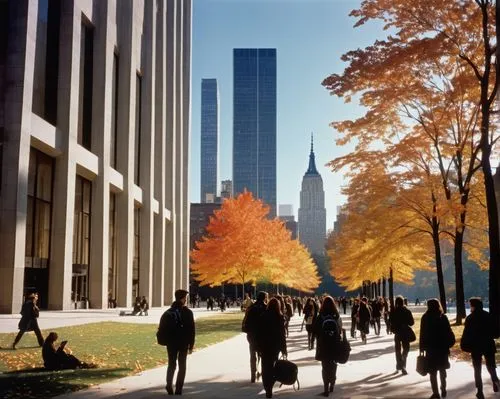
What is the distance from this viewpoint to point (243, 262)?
50.4m

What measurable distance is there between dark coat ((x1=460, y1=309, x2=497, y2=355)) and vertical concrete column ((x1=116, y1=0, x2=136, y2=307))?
117 feet

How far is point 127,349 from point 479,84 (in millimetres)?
15298

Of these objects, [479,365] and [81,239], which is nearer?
[479,365]

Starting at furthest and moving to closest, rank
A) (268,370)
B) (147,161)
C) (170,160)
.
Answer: (170,160)
(147,161)
(268,370)

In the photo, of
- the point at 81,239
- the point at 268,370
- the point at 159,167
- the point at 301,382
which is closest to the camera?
the point at 268,370

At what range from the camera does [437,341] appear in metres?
9.68

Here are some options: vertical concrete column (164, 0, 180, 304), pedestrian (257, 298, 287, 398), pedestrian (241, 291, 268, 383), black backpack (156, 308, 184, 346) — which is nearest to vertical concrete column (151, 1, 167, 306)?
vertical concrete column (164, 0, 180, 304)

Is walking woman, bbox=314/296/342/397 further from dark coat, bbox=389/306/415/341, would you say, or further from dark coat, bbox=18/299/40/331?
dark coat, bbox=18/299/40/331

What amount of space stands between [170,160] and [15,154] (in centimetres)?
3398

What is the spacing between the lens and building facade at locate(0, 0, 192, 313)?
27.6m

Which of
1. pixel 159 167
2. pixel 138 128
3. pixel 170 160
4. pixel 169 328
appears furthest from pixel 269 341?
pixel 170 160

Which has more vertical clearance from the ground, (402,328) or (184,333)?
(184,333)

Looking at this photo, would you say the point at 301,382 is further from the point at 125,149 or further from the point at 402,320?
the point at 125,149

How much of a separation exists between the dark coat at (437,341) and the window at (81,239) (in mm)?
30220
